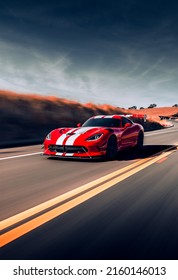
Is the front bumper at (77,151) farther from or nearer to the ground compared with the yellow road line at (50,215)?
farther from the ground

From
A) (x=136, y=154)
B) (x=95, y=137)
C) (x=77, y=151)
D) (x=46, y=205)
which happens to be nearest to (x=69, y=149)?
(x=77, y=151)

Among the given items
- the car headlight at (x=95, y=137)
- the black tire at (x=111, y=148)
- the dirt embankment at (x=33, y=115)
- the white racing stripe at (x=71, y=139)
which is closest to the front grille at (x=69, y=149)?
the white racing stripe at (x=71, y=139)

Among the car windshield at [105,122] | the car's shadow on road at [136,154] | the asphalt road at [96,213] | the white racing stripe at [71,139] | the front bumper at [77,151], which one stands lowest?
the asphalt road at [96,213]

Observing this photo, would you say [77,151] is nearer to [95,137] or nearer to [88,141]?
[88,141]

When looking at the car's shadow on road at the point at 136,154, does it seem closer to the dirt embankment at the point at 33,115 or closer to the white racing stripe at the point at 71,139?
the white racing stripe at the point at 71,139

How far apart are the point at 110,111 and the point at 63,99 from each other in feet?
46.7

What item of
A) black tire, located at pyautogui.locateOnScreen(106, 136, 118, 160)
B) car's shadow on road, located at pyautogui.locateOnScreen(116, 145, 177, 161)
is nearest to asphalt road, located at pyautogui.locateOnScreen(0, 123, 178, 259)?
black tire, located at pyautogui.locateOnScreen(106, 136, 118, 160)

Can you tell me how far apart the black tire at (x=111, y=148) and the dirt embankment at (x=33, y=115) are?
21.6 feet

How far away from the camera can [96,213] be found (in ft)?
16.4

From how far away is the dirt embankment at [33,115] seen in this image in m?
22.8

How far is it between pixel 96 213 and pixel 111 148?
6.19 meters

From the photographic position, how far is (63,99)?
4366 centimetres
